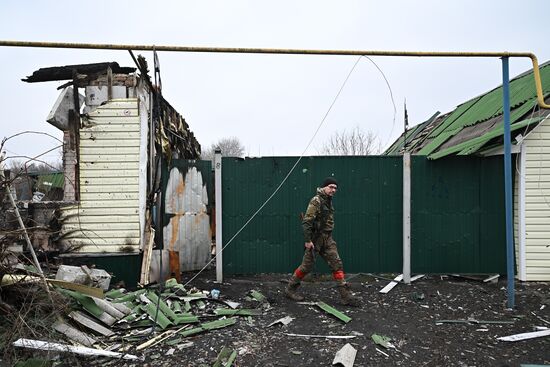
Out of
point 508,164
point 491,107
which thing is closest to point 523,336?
point 508,164

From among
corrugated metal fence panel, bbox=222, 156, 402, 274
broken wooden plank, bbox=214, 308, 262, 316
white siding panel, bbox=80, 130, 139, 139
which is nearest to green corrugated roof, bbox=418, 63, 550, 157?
corrugated metal fence panel, bbox=222, 156, 402, 274

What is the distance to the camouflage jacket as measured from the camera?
4.85 m

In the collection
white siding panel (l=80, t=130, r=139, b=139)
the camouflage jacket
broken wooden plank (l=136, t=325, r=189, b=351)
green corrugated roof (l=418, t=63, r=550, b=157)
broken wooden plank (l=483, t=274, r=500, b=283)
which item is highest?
green corrugated roof (l=418, t=63, r=550, b=157)

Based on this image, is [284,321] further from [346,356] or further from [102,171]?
[102,171]

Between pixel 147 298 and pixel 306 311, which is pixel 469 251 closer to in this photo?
pixel 306 311

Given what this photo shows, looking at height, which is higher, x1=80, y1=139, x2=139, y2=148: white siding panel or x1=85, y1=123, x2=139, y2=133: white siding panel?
x1=85, y1=123, x2=139, y2=133: white siding panel

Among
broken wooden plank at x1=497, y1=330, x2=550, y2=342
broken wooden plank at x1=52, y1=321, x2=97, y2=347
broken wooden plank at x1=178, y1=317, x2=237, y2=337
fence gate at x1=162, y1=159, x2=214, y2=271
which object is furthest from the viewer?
fence gate at x1=162, y1=159, x2=214, y2=271

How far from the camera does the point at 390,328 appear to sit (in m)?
4.21

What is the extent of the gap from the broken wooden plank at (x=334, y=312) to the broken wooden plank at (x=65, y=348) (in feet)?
8.14

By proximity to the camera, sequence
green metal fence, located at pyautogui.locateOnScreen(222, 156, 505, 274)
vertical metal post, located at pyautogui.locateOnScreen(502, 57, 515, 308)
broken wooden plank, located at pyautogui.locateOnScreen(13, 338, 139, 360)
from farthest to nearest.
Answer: green metal fence, located at pyautogui.locateOnScreen(222, 156, 505, 274) → vertical metal post, located at pyautogui.locateOnScreen(502, 57, 515, 308) → broken wooden plank, located at pyautogui.locateOnScreen(13, 338, 139, 360)

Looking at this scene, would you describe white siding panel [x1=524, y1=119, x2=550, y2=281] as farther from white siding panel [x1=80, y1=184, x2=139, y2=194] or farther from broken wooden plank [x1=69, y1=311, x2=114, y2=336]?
white siding panel [x1=80, y1=184, x2=139, y2=194]

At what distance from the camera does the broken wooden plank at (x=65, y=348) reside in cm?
329

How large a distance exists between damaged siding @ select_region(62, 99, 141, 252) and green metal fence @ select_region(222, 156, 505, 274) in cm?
166

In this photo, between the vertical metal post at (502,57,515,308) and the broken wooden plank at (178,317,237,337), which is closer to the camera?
the broken wooden plank at (178,317,237,337)
